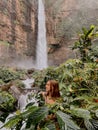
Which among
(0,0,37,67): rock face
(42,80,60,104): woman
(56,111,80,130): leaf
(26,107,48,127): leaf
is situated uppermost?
(0,0,37,67): rock face

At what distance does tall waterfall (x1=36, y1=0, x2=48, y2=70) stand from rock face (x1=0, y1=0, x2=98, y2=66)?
1.16 ft

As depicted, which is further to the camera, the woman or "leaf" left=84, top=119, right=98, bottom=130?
the woman

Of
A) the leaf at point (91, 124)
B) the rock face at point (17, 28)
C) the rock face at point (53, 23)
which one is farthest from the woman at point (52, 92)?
the rock face at point (53, 23)

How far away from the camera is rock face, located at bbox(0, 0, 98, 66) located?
16.6 meters

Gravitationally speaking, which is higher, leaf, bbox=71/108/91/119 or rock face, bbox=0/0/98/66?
rock face, bbox=0/0/98/66

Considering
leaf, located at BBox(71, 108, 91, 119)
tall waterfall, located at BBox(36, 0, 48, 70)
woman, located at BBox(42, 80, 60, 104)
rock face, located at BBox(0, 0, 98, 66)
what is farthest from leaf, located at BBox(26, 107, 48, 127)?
tall waterfall, located at BBox(36, 0, 48, 70)

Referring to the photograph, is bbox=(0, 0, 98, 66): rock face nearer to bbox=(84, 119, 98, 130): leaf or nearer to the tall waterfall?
the tall waterfall

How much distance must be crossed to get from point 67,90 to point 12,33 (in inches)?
561

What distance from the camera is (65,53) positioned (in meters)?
18.0

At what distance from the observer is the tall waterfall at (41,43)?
59.7 feet

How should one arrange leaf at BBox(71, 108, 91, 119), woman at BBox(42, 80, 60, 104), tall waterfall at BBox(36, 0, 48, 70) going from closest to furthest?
leaf at BBox(71, 108, 91, 119) → woman at BBox(42, 80, 60, 104) → tall waterfall at BBox(36, 0, 48, 70)

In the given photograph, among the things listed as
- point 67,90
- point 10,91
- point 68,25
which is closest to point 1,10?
point 68,25

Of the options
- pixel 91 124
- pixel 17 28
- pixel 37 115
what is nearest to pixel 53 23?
pixel 17 28

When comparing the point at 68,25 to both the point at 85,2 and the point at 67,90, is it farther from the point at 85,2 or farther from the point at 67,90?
the point at 67,90
